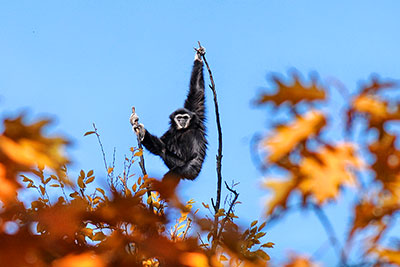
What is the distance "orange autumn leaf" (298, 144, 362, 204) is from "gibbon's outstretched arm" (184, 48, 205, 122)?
7.31 metres

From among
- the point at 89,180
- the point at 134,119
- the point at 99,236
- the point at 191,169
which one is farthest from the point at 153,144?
the point at 99,236

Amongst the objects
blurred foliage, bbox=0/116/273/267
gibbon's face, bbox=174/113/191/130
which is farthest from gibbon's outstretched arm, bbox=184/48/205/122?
blurred foliage, bbox=0/116/273/267

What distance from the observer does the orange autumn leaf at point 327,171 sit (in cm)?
120

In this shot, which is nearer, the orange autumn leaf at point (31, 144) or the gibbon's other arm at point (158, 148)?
the orange autumn leaf at point (31, 144)

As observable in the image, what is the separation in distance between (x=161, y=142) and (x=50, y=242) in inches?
258

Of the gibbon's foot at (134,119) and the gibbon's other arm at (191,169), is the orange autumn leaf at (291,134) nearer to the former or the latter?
the gibbon's foot at (134,119)

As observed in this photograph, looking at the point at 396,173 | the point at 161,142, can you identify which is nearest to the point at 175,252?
the point at 396,173

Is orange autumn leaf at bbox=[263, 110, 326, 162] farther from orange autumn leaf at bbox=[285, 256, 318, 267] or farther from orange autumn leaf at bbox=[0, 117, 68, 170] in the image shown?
orange autumn leaf at bbox=[0, 117, 68, 170]

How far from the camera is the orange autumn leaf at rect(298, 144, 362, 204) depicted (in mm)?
1196

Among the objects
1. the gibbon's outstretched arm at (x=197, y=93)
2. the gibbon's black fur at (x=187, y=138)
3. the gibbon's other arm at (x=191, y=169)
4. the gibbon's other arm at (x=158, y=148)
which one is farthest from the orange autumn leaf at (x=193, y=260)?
the gibbon's outstretched arm at (x=197, y=93)

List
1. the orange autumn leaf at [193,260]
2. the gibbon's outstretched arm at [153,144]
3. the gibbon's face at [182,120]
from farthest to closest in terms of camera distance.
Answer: the gibbon's face at [182,120] → the gibbon's outstretched arm at [153,144] → the orange autumn leaf at [193,260]

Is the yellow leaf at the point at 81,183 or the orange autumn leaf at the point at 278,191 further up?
the yellow leaf at the point at 81,183

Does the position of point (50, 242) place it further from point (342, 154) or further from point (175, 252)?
point (342, 154)

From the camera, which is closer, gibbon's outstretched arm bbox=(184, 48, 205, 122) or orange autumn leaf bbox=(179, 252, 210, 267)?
orange autumn leaf bbox=(179, 252, 210, 267)
